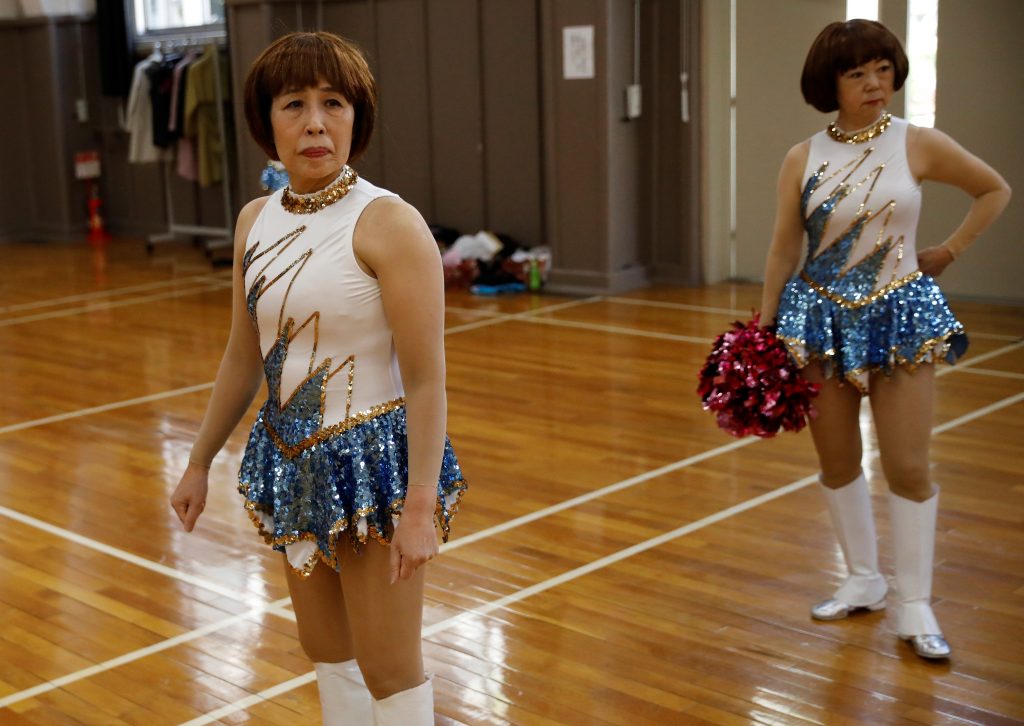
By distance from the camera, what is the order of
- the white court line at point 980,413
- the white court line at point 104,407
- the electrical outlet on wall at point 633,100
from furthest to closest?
the electrical outlet on wall at point 633,100 < the white court line at point 104,407 < the white court line at point 980,413

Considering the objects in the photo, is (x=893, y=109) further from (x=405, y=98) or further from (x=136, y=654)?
(x=136, y=654)

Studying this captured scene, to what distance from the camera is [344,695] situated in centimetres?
224

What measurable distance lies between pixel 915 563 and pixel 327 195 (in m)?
1.88

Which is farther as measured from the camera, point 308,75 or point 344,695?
point 344,695

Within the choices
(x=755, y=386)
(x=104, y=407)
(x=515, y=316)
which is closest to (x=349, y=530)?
(x=755, y=386)

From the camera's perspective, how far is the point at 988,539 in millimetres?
3994

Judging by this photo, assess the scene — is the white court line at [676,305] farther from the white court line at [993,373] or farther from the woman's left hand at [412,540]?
the woman's left hand at [412,540]

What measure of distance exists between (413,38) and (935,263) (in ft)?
24.1

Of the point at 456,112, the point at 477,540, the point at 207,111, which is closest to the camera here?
the point at 477,540

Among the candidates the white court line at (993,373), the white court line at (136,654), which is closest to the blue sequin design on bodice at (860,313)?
the white court line at (136,654)

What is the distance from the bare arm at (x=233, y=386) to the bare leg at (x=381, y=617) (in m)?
0.35

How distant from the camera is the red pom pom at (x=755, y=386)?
3.18 m

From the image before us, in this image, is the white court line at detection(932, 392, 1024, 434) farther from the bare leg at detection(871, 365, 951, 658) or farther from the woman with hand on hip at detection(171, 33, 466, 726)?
the woman with hand on hip at detection(171, 33, 466, 726)

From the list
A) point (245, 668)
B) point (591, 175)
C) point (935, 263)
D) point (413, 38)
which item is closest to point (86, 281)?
point (413, 38)
